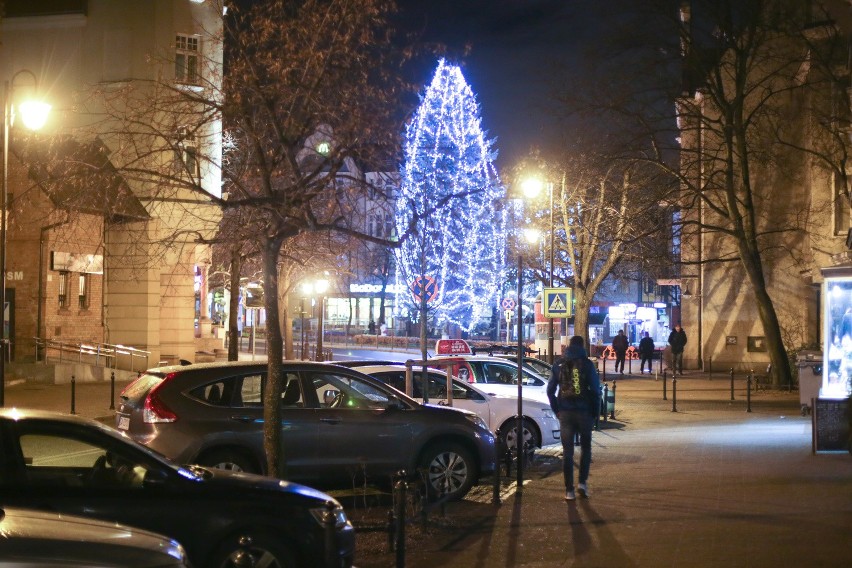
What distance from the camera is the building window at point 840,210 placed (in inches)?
1229

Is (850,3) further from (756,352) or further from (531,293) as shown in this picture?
(531,293)

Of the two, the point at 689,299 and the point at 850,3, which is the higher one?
the point at 850,3

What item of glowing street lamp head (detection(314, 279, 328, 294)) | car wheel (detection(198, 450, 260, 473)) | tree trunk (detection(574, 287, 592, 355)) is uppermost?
glowing street lamp head (detection(314, 279, 328, 294))

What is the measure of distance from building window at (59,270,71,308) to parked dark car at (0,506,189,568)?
101 ft

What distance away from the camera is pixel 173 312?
37.7m

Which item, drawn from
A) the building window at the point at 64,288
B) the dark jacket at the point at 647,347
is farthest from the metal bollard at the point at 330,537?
the dark jacket at the point at 647,347

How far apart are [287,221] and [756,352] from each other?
3182 cm

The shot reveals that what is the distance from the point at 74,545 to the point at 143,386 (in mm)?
7364

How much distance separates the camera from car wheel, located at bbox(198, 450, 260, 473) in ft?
37.1

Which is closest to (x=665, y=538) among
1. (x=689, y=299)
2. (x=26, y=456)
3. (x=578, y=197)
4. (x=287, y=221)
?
(x=287, y=221)

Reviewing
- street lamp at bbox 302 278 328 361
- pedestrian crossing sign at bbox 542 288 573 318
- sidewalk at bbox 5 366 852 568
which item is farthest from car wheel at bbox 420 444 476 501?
street lamp at bbox 302 278 328 361

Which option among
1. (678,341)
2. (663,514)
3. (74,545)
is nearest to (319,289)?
(678,341)

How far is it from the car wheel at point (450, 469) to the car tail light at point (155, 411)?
306cm

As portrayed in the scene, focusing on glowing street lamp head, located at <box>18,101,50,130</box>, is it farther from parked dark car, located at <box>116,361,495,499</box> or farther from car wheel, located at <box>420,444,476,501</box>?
car wheel, located at <box>420,444,476,501</box>
